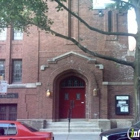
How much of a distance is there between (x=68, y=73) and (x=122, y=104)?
4.14m

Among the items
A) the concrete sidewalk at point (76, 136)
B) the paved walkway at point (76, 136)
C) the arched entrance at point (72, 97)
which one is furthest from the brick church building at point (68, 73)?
the paved walkway at point (76, 136)

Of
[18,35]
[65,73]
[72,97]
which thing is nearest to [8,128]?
[65,73]

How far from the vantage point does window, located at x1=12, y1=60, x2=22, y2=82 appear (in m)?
19.1

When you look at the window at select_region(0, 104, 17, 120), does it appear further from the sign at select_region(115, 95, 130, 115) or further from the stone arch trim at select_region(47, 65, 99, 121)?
the sign at select_region(115, 95, 130, 115)

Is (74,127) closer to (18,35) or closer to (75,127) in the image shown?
(75,127)

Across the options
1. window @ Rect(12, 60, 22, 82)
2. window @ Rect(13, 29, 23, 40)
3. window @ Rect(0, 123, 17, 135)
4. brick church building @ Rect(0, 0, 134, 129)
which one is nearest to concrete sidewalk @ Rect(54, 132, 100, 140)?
brick church building @ Rect(0, 0, 134, 129)

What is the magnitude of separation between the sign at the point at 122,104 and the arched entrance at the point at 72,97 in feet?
7.73

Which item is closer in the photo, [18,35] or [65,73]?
[65,73]

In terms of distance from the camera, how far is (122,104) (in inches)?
705

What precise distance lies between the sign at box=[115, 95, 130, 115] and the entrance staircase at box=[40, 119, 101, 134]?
175cm

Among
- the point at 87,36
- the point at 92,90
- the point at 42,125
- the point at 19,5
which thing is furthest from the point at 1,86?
the point at 87,36

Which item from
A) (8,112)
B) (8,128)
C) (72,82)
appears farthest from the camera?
(72,82)

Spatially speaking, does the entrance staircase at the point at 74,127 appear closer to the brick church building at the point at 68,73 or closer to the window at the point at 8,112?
the brick church building at the point at 68,73

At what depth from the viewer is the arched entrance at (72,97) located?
18672mm
